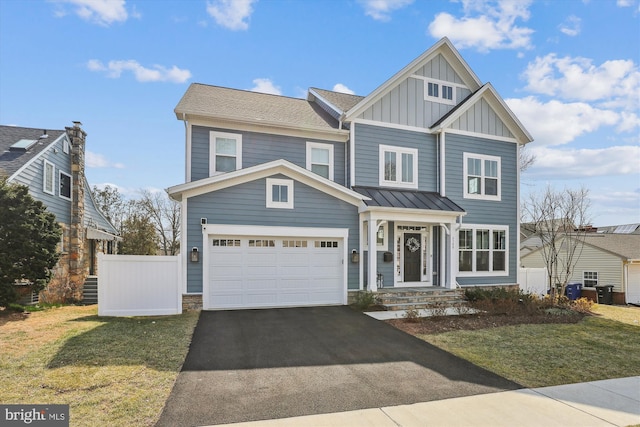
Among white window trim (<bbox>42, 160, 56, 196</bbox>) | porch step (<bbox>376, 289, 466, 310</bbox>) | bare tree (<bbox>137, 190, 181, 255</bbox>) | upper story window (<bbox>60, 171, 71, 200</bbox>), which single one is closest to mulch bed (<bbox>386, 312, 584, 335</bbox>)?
porch step (<bbox>376, 289, 466, 310</bbox>)

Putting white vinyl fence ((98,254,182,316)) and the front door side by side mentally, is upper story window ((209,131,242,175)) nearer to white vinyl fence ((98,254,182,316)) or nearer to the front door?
white vinyl fence ((98,254,182,316))

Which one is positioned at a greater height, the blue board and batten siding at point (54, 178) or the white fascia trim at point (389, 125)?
the white fascia trim at point (389, 125)

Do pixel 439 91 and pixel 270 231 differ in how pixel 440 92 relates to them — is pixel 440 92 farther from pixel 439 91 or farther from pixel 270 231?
pixel 270 231

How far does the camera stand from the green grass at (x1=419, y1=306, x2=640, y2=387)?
555 cm

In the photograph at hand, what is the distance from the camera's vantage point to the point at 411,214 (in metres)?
11.9

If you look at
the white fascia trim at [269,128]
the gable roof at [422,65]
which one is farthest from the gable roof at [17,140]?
the gable roof at [422,65]

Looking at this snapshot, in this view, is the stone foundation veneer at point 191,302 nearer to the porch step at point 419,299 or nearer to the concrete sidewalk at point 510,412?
the porch step at point 419,299

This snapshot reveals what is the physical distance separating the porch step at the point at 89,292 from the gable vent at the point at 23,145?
5569mm

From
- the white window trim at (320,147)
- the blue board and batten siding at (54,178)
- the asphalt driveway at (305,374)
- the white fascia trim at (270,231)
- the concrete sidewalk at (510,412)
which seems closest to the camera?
the concrete sidewalk at (510,412)

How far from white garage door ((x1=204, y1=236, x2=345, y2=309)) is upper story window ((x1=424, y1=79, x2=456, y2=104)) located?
709cm

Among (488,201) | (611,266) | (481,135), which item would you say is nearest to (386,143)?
(481,135)

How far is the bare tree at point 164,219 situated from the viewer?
28641 millimetres

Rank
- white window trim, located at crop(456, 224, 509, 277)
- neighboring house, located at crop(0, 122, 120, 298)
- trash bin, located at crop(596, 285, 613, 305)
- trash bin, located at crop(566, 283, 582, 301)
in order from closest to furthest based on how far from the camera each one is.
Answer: neighboring house, located at crop(0, 122, 120, 298)
white window trim, located at crop(456, 224, 509, 277)
trash bin, located at crop(596, 285, 613, 305)
trash bin, located at crop(566, 283, 582, 301)

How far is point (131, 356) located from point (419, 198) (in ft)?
33.2
